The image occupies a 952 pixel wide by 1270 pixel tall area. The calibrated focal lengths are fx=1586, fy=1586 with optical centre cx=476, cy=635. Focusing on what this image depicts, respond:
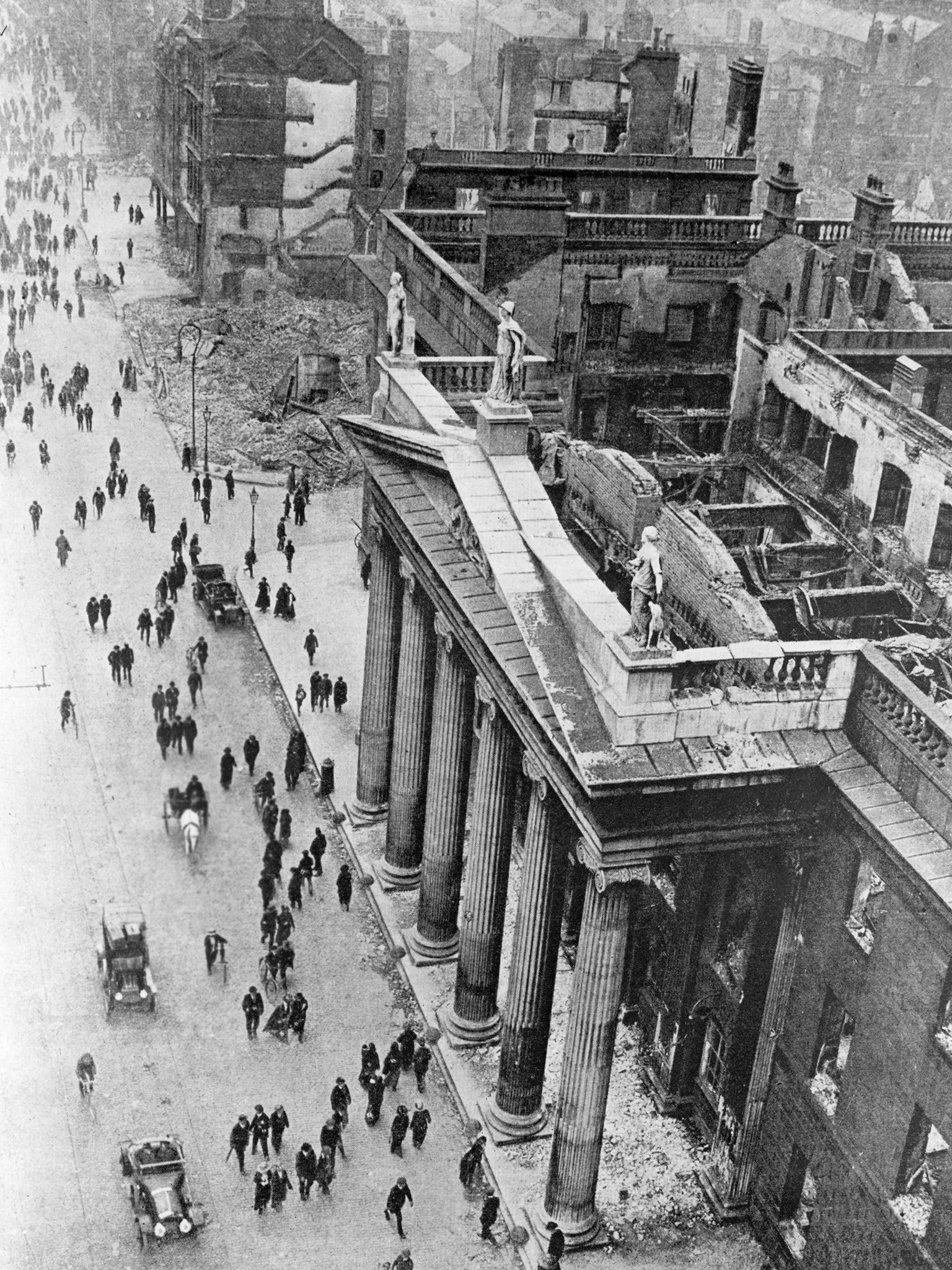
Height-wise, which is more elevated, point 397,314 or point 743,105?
point 743,105

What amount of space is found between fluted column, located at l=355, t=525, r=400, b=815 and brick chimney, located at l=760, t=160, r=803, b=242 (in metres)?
15.1

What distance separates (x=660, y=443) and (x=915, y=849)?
21.4 m

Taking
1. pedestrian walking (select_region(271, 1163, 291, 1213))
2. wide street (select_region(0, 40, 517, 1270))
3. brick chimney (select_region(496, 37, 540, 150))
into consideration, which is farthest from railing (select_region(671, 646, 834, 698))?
brick chimney (select_region(496, 37, 540, 150))

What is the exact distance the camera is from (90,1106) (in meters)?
32.3

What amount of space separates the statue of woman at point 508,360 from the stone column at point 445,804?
483 cm

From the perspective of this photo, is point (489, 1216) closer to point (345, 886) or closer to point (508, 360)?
point (345, 886)

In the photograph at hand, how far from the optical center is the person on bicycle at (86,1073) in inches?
1267

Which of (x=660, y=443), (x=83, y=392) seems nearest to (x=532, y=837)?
(x=660, y=443)

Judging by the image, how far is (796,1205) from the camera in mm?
28844

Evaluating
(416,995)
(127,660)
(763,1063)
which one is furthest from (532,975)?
(127,660)

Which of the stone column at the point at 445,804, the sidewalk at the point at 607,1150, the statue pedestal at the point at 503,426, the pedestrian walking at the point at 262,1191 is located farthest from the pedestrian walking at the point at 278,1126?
the statue pedestal at the point at 503,426

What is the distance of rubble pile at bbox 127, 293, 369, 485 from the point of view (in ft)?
228

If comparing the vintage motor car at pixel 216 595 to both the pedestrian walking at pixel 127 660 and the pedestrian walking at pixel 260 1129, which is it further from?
the pedestrian walking at pixel 260 1129

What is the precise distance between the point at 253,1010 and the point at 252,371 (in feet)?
160
